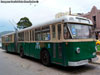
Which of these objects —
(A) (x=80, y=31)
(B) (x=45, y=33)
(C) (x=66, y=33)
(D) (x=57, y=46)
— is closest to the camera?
(C) (x=66, y=33)

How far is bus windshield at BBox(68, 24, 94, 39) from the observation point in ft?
19.2

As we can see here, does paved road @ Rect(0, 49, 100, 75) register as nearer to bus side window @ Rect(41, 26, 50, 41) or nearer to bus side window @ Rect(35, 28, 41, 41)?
bus side window @ Rect(41, 26, 50, 41)

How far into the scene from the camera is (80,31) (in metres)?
6.16

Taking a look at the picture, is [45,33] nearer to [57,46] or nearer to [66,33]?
[57,46]

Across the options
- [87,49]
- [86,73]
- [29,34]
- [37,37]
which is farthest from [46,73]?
[29,34]

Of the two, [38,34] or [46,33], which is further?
[38,34]

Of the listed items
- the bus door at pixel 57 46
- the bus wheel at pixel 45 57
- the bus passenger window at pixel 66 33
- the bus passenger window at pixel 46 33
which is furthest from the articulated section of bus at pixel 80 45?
the bus wheel at pixel 45 57

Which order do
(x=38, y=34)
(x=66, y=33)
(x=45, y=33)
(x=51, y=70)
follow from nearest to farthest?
1. (x=66, y=33)
2. (x=51, y=70)
3. (x=45, y=33)
4. (x=38, y=34)

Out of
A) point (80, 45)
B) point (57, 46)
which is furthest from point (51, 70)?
point (80, 45)

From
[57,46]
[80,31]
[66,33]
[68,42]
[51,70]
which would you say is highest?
[80,31]

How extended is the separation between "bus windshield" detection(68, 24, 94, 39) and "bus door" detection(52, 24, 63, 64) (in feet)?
2.23

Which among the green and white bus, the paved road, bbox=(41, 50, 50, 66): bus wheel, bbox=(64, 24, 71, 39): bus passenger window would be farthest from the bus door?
bbox=(41, 50, 50, 66): bus wheel

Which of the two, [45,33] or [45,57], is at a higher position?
[45,33]

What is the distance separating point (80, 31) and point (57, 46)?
4.83 ft
